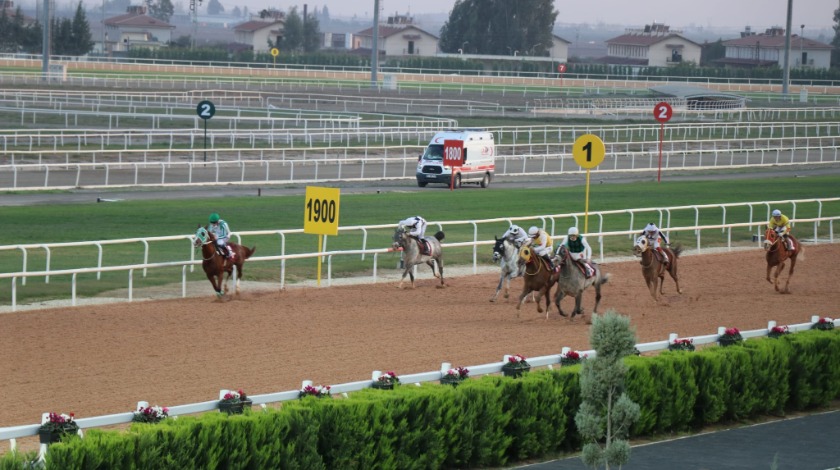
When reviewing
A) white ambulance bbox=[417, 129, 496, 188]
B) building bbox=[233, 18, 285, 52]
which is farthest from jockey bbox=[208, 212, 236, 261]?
building bbox=[233, 18, 285, 52]

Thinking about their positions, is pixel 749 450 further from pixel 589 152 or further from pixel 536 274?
pixel 589 152

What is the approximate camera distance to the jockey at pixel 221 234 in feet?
61.1

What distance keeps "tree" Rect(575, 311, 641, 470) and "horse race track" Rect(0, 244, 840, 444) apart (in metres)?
4.41

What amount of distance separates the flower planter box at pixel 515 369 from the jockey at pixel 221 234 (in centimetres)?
780

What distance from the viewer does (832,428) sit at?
1260cm

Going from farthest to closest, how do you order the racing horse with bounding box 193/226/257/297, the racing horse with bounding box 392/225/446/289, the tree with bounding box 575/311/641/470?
the racing horse with bounding box 392/225/446/289 → the racing horse with bounding box 193/226/257/297 → the tree with bounding box 575/311/641/470

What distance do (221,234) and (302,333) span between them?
3114 mm

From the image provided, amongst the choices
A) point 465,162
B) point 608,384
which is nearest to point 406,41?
point 465,162

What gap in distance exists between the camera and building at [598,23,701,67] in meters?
140

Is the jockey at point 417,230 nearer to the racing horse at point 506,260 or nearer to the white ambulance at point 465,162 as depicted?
the racing horse at point 506,260

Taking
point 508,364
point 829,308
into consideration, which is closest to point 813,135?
point 829,308

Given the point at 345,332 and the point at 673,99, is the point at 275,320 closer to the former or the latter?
the point at 345,332

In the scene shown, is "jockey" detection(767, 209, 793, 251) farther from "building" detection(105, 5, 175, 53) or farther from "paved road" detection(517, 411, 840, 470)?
"building" detection(105, 5, 175, 53)

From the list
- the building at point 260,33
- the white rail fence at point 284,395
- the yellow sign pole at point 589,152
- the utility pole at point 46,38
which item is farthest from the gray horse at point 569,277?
the building at point 260,33
